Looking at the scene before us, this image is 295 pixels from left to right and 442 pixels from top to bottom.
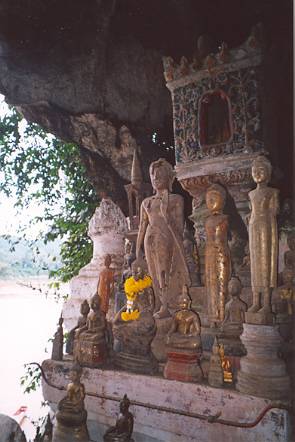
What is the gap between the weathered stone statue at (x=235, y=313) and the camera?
153 inches

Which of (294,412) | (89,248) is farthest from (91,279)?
(294,412)

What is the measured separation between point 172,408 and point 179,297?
3.71 feet

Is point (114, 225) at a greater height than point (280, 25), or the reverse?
point (280, 25)

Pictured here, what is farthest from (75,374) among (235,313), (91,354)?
(235,313)

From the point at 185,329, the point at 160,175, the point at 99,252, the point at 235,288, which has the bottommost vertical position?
the point at 185,329

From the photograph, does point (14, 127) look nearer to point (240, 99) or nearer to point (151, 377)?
point (240, 99)

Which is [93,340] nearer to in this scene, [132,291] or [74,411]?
[132,291]

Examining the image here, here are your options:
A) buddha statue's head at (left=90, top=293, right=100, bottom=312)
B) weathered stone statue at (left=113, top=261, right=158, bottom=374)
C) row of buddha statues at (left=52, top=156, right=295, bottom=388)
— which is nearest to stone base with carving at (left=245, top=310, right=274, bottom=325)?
row of buddha statues at (left=52, top=156, right=295, bottom=388)

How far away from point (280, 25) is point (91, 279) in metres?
5.71

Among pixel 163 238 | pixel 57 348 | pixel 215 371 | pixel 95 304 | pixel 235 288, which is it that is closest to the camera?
pixel 215 371

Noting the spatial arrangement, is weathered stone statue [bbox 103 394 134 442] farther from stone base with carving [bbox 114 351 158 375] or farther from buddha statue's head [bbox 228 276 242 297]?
buddha statue's head [bbox 228 276 242 297]

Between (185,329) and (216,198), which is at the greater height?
(216,198)

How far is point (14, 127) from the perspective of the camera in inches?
382

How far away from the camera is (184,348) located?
3732 mm
